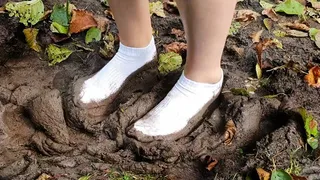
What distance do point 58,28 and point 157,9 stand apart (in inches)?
20.6

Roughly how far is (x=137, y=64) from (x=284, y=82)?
591 mm

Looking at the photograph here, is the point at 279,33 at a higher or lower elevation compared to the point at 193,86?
lower

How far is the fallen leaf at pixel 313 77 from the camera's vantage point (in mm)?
2130

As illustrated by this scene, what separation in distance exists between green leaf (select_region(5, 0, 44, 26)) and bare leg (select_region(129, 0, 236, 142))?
90 cm

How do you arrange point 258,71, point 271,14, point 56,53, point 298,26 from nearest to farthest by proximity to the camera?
point 258,71, point 56,53, point 298,26, point 271,14

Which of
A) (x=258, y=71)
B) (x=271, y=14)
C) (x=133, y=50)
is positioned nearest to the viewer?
(x=133, y=50)

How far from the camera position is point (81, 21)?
2.53 meters

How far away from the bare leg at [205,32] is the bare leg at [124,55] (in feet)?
0.85

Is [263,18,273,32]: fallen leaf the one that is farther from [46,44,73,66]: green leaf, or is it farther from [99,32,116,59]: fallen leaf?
[46,44,73,66]: green leaf

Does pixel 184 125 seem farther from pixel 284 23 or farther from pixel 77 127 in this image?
pixel 284 23

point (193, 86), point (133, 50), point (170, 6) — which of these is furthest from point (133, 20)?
point (170, 6)

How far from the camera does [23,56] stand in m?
2.36

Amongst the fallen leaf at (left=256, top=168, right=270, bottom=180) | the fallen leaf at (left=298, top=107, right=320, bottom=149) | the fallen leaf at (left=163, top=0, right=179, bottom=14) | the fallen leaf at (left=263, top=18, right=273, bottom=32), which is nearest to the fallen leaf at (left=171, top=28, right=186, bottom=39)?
the fallen leaf at (left=163, top=0, right=179, bottom=14)

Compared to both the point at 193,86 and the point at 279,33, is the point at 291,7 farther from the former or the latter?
the point at 193,86
